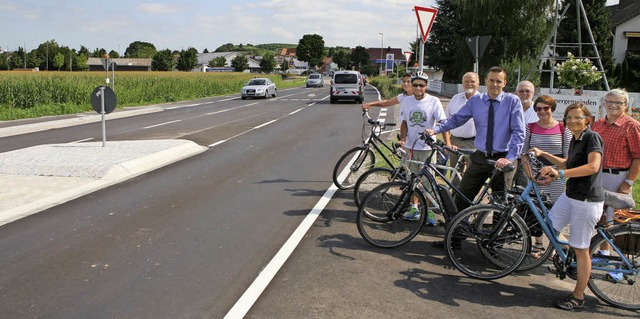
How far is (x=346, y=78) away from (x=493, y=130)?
1010 inches

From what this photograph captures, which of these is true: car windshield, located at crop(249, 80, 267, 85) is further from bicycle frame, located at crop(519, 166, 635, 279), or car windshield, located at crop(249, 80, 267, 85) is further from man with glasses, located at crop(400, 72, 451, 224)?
bicycle frame, located at crop(519, 166, 635, 279)

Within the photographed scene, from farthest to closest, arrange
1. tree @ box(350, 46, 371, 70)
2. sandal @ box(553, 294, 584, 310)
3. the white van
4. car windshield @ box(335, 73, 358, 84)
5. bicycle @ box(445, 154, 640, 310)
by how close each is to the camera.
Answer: tree @ box(350, 46, 371, 70), car windshield @ box(335, 73, 358, 84), the white van, bicycle @ box(445, 154, 640, 310), sandal @ box(553, 294, 584, 310)

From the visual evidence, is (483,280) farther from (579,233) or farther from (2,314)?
(2,314)

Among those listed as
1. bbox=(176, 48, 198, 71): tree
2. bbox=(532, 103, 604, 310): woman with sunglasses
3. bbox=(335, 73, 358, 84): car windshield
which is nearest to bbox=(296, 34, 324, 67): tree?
bbox=(176, 48, 198, 71): tree

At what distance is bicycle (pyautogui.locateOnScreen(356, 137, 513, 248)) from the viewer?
17.5 ft

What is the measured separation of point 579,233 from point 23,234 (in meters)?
5.57

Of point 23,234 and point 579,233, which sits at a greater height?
point 579,233

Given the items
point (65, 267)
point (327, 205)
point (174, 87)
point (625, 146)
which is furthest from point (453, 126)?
point (174, 87)

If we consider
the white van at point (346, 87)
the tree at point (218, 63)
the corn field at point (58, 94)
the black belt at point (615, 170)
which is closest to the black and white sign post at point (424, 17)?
the black belt at point (615, 170)

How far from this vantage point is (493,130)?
511 centimetres

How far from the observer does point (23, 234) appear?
224 inches

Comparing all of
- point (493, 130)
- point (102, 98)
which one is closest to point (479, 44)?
point (493, 130)

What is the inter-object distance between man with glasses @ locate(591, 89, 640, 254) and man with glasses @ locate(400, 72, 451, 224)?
6.30ft

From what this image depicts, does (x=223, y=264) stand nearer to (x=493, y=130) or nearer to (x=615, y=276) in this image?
(x=493, y=130)
